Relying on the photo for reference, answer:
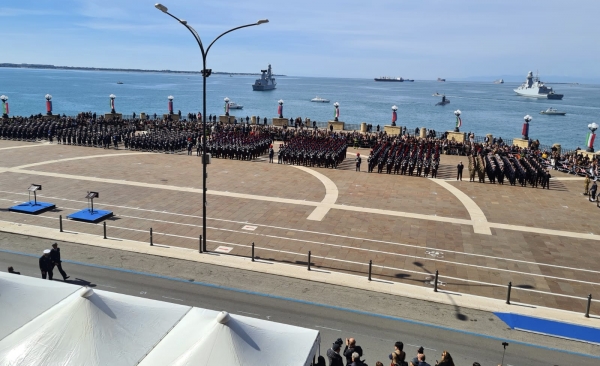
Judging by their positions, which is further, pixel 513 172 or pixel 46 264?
pixel 513 172

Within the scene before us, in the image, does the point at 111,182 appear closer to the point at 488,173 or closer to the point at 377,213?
the point at 377,213

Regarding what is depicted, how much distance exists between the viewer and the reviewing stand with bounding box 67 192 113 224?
19.0m

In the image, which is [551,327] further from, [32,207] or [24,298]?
[32,207]

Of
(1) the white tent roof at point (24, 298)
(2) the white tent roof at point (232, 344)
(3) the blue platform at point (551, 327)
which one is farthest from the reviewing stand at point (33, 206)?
(3) the blue platform at point (551, 327)

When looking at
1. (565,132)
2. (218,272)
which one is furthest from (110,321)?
(565,132)

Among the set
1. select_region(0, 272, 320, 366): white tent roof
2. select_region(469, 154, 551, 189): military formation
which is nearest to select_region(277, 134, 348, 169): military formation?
select_region(469, 154, 551, 189): military formation

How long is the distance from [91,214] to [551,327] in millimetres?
17383

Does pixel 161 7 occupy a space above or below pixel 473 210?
above

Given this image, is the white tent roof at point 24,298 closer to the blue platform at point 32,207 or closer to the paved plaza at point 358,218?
the paved plaza at point 358,218

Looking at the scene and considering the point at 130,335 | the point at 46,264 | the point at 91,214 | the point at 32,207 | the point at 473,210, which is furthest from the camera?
the point at 473,210

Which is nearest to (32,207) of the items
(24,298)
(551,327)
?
(24,298)

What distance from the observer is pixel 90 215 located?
769 inches

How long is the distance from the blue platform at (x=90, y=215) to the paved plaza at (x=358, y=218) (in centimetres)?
45

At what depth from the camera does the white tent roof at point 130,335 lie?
24.3ft
